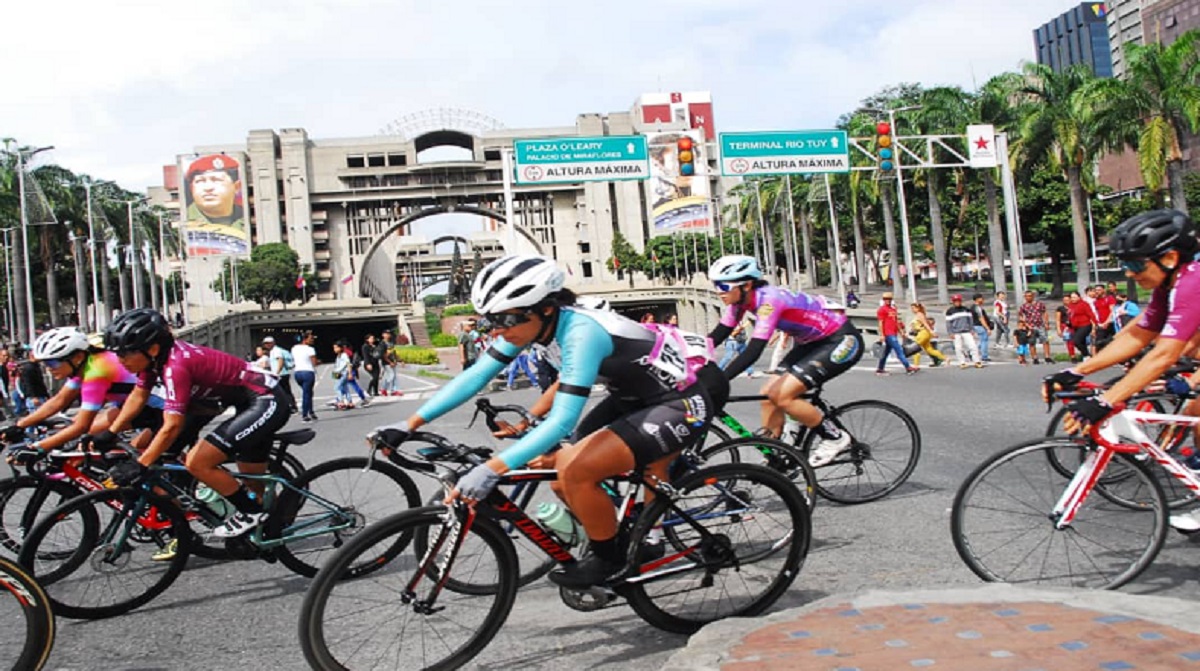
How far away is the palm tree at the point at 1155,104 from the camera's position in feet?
95.6

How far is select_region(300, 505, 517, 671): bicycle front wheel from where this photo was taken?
11.3ft

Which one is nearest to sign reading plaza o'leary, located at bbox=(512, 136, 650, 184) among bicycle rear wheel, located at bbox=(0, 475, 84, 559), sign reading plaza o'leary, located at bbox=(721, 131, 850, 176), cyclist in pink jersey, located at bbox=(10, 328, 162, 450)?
sign reading plaza o'leary, located at bbox=(721, 131, 850, 176)

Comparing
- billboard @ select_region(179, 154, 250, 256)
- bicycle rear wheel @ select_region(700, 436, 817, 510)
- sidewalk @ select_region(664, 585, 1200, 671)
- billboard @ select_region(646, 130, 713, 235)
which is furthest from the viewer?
billboard @ select_region(179, 154, 250, 256)

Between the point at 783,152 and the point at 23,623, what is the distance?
85.7 ft

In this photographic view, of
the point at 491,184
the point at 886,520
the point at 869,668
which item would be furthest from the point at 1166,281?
the point at 491,184

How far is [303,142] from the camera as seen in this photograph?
419ft

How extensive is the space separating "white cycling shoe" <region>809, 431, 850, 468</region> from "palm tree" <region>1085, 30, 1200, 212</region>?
27453 millimetres

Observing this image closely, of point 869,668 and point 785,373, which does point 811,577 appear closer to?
point 869,668

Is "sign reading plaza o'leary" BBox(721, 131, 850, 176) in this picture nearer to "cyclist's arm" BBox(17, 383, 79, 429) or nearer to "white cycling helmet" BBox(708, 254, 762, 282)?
"white cycling helmet" BBox(708, 254, 762, 282)

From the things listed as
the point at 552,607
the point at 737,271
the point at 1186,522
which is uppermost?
the point at 737,271

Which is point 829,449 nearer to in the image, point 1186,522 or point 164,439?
point 1186,522

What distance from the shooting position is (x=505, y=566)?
12.4 ft

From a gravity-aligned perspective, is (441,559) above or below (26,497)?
below

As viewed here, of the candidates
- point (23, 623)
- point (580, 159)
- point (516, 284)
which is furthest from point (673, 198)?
point (23, 623)
